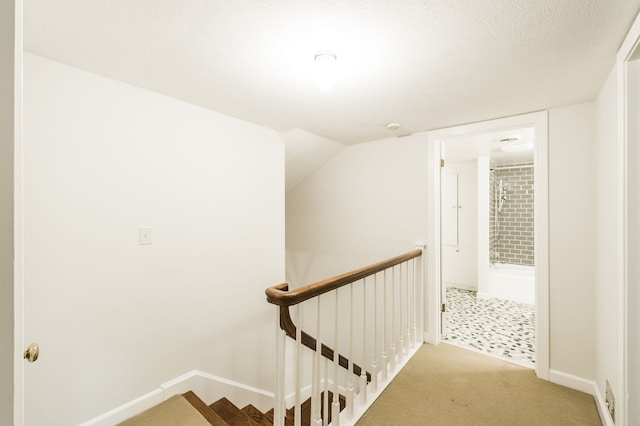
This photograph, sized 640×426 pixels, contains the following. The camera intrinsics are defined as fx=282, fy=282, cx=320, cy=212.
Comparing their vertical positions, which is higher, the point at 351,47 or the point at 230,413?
the point at 351,47

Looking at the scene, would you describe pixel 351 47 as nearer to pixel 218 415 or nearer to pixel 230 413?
pixel 218 415

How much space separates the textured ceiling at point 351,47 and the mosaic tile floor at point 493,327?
2.14m

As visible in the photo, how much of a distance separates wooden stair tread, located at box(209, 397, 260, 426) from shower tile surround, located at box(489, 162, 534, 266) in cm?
469

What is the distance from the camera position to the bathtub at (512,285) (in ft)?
13.4

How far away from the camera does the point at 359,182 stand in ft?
10.6

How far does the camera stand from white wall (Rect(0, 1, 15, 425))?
528mm

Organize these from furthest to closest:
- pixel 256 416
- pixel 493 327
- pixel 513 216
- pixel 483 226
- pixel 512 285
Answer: pixel 513 216 < pixel 483 226 < pixel 512 285 < pixel 493 327 < pixel 256 416

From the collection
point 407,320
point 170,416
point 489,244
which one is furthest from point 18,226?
point 489,244

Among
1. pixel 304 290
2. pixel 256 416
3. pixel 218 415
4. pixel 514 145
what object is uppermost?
pixel 514 145

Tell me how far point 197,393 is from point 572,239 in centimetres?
297

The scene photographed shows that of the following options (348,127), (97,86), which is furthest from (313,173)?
(97,86)

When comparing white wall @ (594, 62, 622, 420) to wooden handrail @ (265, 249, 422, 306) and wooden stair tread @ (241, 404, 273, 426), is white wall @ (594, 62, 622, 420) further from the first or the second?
wooden stair tread @ (241, 404, 273, 426)

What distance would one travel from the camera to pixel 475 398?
1.91m

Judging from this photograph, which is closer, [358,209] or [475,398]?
[475,398]
